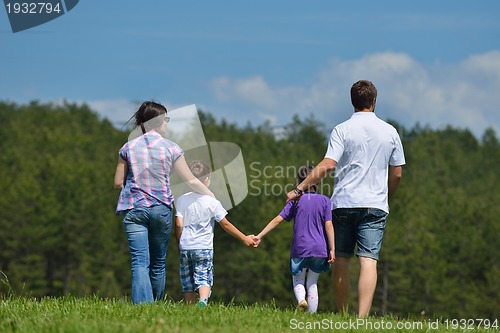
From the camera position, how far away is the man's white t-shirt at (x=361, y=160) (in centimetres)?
817

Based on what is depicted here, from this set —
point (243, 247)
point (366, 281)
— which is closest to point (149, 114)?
point (366, 281)

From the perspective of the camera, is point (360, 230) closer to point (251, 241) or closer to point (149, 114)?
point (251, 241)

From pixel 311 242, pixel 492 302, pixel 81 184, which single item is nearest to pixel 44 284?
pixel 81 184

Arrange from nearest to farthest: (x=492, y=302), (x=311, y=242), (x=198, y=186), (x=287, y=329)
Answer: (x=287, y=329)
(x=198, y=186)
(x=311, y=242)
(x=492, y=302)

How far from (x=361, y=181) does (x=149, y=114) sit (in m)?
2.33

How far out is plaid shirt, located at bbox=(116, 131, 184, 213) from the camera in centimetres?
882

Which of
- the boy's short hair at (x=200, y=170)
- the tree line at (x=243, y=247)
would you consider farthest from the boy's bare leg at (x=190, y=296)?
the tree line at (x=243, y=247)

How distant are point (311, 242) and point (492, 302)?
71.8 metres

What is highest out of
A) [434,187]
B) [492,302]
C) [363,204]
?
[363,204]

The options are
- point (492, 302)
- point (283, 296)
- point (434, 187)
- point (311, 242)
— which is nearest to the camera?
point (311, 242)

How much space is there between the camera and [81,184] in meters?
80.4

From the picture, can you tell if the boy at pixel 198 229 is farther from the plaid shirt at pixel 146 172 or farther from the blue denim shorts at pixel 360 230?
the blue denim shorts at pixel 360 230

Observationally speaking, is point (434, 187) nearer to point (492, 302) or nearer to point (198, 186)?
point (492, 302)

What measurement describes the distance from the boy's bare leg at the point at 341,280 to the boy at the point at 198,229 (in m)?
1.54
